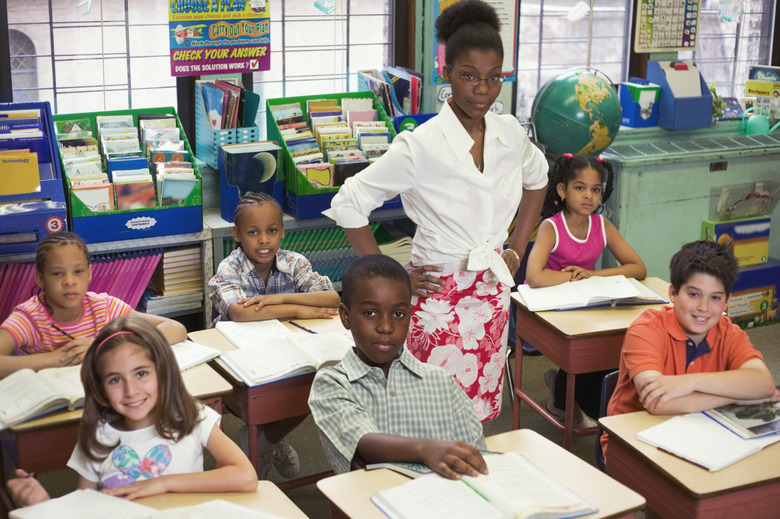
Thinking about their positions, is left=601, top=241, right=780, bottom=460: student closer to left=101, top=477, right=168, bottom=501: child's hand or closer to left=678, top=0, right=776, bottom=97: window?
left=101, top=477, right=168, bottom=501: child's hand

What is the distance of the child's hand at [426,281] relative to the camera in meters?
2.43

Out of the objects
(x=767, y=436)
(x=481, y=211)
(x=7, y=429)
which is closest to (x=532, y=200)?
(x=481, y=211)

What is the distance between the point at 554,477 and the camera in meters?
1.84

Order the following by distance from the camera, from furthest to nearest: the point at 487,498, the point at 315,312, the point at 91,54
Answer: the point at 91,54
the point at 315,312
the point at 487,498

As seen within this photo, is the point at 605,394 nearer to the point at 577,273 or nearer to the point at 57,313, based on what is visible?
the point at 577,273

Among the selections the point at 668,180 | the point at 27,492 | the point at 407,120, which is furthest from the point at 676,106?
the point at 27,492

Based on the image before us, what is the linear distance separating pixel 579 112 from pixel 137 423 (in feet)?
9.01

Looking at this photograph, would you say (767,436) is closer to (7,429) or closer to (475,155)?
(475,155)

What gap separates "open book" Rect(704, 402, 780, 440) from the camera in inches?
81.5

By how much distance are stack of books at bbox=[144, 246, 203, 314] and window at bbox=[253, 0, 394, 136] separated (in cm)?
90

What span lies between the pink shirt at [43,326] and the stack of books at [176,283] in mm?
944

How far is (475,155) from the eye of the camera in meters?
2.42

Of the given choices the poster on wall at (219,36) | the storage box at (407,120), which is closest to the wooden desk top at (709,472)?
the storage box at (407,120)

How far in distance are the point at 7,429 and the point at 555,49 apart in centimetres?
356
